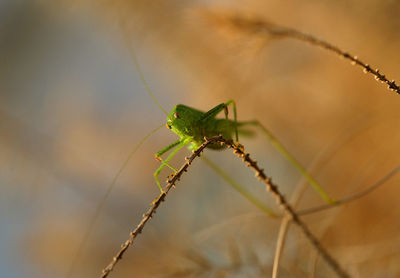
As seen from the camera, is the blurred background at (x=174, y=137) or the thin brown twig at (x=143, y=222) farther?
the blurred background at (x=174, y=137)

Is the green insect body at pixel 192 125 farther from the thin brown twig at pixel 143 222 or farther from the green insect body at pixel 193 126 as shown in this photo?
the thin brown twig at pixel 143 222

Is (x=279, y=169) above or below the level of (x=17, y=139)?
above

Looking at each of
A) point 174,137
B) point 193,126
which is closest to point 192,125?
point 193,126

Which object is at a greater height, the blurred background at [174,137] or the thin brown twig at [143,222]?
the blurred background at [174,137]

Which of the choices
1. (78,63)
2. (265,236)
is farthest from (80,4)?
(265,236)

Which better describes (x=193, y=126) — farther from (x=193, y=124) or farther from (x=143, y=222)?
(x=143, y=222)

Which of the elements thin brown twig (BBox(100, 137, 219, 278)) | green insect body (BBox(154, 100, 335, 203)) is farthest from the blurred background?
thin brown twig (BBox(100, 137, 219, 278))

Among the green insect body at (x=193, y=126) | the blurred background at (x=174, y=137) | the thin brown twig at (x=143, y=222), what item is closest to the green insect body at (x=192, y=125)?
the green insect body at (x=193, y=126)

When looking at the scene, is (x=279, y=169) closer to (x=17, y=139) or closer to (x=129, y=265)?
(x=129, y=265)

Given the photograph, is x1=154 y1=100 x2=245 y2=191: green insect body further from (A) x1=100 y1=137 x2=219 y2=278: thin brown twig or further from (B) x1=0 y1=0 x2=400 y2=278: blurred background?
(A) x1=100 y1=137 x2=219 y2=278: thin brown twig
